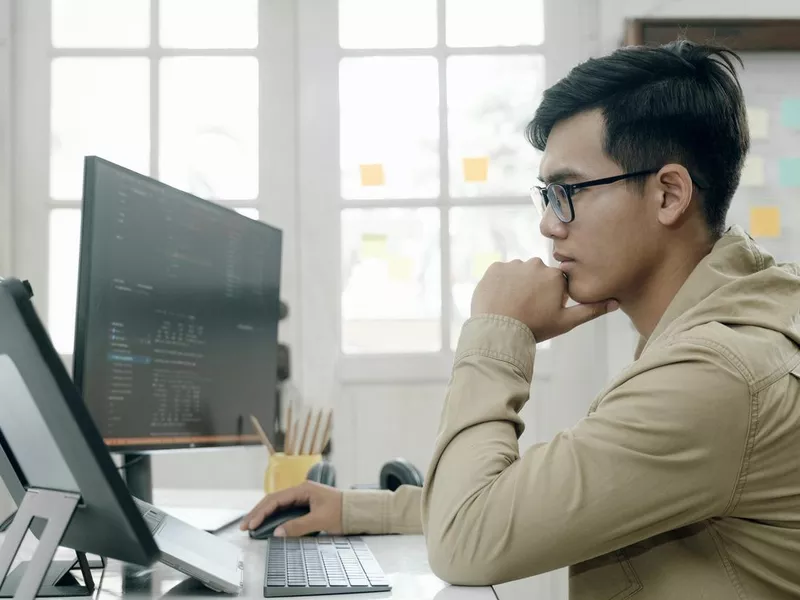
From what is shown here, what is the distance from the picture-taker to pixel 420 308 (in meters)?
2.39

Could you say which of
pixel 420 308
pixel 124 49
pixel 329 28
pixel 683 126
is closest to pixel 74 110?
pixel 124 49

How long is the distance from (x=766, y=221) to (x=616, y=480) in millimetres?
1741

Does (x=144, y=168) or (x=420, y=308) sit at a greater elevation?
(x=144, y=168)

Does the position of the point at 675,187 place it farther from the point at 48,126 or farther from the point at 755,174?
the point at 48,126

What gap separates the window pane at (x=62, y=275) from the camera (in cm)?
237

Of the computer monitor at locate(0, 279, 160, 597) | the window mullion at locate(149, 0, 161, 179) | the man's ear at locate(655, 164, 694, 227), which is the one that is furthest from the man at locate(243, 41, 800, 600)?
the window mullion at locate(149, 0, 161, 179)

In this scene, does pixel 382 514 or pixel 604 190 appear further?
pixel 382 514

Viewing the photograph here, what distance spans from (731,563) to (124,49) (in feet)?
6.84

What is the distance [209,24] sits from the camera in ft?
7.93

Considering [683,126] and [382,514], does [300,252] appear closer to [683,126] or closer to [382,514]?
[382,514]

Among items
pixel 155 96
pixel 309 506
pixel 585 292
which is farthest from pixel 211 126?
pixel 585 292

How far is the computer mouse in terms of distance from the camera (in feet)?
4.05

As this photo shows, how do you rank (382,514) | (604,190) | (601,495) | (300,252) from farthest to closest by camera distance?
(300,252)
(382,514)
(604,190)
(601,495)

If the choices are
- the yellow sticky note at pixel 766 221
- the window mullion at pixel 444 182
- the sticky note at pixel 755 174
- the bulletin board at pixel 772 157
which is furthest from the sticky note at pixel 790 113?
the window mullion at pixel 444 182
